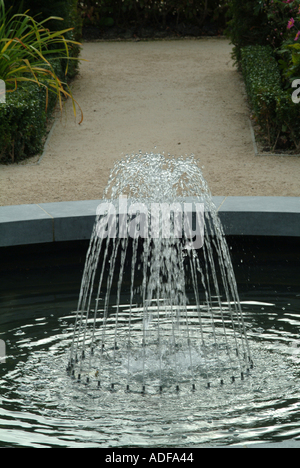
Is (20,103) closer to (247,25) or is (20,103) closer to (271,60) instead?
(271,60)

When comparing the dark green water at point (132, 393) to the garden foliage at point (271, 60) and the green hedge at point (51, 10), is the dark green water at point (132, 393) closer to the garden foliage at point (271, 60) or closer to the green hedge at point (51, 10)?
the garden foliage at point (271, 60)

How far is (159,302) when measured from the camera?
181 inches

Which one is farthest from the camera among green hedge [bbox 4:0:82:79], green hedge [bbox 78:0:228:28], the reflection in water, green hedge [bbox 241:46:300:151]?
green hedge [bbox 78:0:228:28]

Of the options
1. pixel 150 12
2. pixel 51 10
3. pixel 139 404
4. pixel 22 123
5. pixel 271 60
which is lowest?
pixel 139 404

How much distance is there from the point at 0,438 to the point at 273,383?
1.50m

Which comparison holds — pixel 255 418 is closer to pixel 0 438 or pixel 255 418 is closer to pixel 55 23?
pixel 0 438

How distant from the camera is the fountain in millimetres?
3680

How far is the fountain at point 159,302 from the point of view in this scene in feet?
12.1

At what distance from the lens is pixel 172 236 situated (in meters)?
5.29

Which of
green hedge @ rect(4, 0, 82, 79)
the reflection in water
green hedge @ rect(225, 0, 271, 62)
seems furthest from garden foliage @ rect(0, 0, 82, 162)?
green hedge @ rect(225, 0, 271, 62)

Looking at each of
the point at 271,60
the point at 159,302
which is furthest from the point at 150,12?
the point at 159,302

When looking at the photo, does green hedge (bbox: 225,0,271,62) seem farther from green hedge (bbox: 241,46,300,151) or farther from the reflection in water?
the reflection in water

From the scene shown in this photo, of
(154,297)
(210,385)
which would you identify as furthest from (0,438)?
(154,297)
